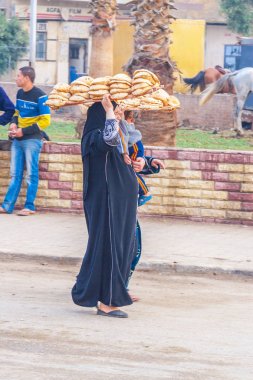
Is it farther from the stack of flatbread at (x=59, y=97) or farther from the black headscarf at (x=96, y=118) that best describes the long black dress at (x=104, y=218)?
the stack of flatbread at (x=59, y=97)

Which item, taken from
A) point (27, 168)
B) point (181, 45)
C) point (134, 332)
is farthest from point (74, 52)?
point (134, 332)

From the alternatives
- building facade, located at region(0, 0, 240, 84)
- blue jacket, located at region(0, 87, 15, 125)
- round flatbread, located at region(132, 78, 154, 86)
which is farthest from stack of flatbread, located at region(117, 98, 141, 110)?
building facade, located at region(0, 0, 240, 84)

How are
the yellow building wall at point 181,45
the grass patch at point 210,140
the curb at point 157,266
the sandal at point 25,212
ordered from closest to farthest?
the curb at point 157,266 < the sandal at point 25,212 < the grass patch at point 210,140 < the yellow building wall at point 181,45

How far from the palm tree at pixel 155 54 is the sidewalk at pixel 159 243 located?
330cm

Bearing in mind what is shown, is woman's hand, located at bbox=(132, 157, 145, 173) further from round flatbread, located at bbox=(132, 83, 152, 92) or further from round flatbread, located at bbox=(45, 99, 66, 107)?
round flatbread, located at bbox=(45, 99, 66, 107)

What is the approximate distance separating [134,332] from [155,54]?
1036 cm

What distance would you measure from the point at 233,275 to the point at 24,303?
269cm

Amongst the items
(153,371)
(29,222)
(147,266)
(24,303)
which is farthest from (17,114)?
(153,371)

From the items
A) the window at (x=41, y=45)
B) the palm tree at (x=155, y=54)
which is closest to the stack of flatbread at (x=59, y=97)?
the palm tree at (x=155, y=54)

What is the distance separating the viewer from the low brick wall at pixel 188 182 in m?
14.2

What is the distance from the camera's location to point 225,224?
14.3 metres

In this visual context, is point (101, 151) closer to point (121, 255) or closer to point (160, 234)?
point (121, 255)

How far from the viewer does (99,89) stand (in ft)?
29.3

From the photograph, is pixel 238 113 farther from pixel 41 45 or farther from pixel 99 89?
pixel 41 45
